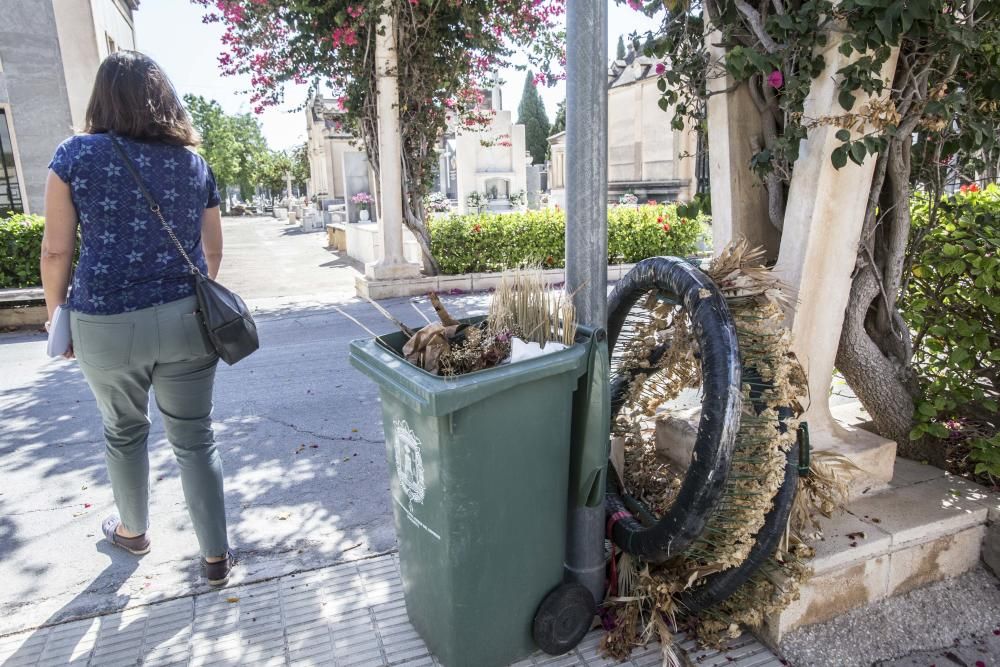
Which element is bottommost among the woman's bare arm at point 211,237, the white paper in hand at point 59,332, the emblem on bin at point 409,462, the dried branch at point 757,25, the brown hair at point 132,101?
the emblem on bin at point 409,462

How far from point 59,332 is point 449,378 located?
5.16ft

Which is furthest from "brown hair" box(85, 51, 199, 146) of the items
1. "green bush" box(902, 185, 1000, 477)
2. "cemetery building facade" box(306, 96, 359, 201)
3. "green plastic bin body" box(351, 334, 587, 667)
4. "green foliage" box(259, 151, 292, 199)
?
"green foliage" box(259, 151, 292, 199)

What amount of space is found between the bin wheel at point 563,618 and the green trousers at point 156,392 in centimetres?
140

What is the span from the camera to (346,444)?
4219mm

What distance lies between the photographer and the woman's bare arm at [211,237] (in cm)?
272

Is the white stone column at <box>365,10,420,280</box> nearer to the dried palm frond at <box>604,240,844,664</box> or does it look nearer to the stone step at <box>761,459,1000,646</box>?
the dried palm frond at <box>604,240,844,664</box>

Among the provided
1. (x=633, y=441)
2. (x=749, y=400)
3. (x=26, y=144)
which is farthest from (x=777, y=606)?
(x=26, y=144)

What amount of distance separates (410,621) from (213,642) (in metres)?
0.70

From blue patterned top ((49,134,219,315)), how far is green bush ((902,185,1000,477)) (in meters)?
3.13

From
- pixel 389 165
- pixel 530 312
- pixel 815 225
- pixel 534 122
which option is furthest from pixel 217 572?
pixel 534 122

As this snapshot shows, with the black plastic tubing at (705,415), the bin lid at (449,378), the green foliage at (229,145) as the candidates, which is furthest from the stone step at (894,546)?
the green foliage at (229,145)

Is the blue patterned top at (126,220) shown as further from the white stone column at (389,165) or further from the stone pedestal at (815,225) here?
the white stone column at (389,165)

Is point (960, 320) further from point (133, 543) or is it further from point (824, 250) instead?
point (133, 543)

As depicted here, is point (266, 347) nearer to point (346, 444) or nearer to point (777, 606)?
point (346, 444)
